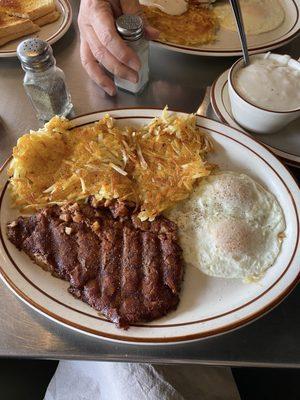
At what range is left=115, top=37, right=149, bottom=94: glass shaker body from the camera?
6.77ft

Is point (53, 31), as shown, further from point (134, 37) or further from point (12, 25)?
point (134, 37)

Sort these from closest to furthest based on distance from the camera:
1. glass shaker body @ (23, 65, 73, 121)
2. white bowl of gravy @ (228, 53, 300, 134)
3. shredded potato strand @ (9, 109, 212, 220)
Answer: shredded potato strand @ (9, 109, 212, 220)
white bowl of gravy @ (228, 53, 300, 134)
glass shaker body @ (23, 65, 73, 121)

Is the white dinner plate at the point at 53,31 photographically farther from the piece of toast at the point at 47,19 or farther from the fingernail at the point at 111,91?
the fingernail at the point at 111,91

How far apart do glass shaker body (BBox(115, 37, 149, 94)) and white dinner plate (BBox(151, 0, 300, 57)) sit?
185mm

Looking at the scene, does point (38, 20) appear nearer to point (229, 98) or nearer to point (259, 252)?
point (229, 98)

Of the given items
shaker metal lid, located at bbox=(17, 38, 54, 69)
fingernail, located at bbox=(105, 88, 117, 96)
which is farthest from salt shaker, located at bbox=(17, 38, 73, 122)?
fingernail, located at bbox=(105, 88, 117, 96)

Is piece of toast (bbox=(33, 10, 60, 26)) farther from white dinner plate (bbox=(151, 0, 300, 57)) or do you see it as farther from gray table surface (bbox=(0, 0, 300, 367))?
gray table surface (bbox=(0, 0, 300, 367))

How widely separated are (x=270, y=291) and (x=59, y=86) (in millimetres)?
1425

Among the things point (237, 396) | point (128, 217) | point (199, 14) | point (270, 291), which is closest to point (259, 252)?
point (270, 291)

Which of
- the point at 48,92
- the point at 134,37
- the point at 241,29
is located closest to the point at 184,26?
the point at 241,29

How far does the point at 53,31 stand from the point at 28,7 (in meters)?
0.24

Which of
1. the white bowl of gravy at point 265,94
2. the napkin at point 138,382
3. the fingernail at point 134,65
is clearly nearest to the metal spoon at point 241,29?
the white bowl of gravy at point 265,94

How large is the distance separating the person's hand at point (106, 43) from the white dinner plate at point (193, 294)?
0.80 metres

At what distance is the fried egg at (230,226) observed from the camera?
1593 millimetres
